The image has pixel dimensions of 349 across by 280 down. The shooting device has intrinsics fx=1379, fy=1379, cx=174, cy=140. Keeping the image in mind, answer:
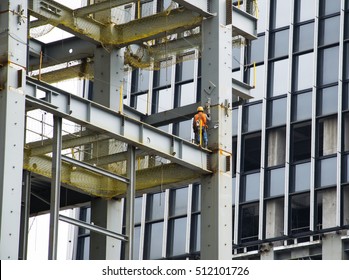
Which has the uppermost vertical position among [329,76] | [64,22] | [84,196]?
[329,76]

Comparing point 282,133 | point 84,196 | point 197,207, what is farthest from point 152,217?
point 84,196

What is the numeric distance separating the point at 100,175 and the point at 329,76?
23898mm

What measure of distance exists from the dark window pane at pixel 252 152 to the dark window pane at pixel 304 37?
16.1ft

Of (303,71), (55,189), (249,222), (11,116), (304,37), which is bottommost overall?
(55,189)

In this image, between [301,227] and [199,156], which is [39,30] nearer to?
[199,156]

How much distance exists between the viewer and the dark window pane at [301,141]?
2643 inches

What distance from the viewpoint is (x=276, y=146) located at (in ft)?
223

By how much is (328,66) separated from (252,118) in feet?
16.2

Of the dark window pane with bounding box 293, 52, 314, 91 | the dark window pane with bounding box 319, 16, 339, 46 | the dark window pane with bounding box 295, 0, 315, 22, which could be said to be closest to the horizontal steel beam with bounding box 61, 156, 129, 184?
the dark window pane with bounding box 293, 52, 314, 91

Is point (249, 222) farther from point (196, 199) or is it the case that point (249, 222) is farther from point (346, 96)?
point (346, 96)

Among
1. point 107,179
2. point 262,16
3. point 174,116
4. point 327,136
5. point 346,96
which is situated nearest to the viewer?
point 107,179

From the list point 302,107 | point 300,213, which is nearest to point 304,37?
point 302,107

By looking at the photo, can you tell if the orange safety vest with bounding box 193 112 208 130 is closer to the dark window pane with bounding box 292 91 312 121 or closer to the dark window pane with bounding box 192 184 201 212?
the dark window pane with bounding box 292 91 312 121

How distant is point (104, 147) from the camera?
4500cm
